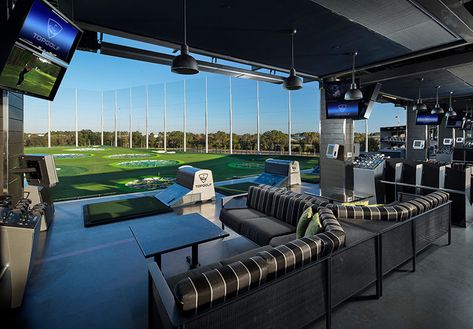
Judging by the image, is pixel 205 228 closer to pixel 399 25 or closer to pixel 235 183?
pixel 399 25

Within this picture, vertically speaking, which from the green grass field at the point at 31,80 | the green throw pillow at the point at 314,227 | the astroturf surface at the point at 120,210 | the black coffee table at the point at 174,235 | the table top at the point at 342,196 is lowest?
the astroturf surface at the point at 120,210

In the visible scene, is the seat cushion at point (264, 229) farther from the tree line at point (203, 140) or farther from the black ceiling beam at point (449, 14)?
the tree line at point (203, 140)

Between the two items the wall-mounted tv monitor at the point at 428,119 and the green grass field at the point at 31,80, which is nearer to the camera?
the green grass field at the point at 31,80

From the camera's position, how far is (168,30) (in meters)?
4.25

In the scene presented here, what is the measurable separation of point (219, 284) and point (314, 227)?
1.30 metres

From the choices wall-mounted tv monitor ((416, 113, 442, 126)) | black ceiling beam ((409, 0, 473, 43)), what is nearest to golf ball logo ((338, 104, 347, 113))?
black ceiling beam ((409, 0, 473, 43))

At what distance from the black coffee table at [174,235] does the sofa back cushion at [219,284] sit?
1149mm

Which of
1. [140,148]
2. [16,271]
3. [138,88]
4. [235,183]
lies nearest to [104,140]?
[140,148]

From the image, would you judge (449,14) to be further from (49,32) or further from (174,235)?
(49,32)

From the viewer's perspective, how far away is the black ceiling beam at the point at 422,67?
584 centimetres

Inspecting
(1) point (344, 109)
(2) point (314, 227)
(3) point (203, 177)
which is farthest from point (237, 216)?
(1) point (344, 109)

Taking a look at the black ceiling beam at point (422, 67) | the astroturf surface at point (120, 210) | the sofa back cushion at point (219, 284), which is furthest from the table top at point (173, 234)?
the black ceiling beam at point (422, 67)

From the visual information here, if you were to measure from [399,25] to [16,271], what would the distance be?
5382 mm

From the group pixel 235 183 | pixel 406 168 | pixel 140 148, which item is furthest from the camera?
pixel 140 148
